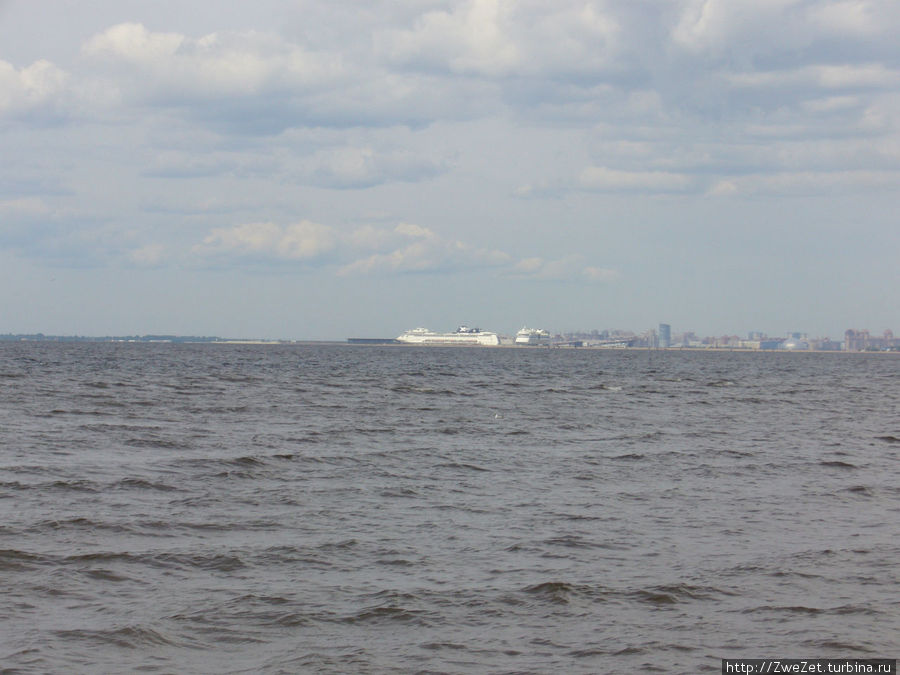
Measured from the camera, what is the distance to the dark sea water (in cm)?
1016

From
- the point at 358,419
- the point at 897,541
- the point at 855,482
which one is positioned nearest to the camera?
the point at 897,541

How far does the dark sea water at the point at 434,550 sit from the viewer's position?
10164 millimetres

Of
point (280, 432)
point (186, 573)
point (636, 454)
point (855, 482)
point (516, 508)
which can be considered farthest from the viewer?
point (280, 432)

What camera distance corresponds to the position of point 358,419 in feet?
122

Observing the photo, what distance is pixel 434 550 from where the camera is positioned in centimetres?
1455

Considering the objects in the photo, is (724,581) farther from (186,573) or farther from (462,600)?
(186,573)

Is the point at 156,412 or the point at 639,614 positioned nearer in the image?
the point at 639,614

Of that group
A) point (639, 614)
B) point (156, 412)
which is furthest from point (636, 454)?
point (156, 412)

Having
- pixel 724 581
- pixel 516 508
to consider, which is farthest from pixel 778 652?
pixel 516 508

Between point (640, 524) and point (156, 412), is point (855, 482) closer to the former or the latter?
point (640, 524)

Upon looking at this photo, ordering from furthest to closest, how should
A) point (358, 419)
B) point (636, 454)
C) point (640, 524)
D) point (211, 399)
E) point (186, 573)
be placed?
point (211, 399) → point (358, 419) → point (636, 454) → point (640, 524) → point (186, 573)

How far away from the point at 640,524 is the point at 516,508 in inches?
102

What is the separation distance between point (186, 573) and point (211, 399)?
113ft

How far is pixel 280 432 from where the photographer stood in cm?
3119
